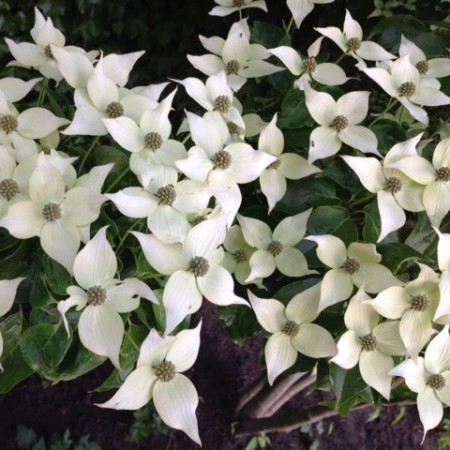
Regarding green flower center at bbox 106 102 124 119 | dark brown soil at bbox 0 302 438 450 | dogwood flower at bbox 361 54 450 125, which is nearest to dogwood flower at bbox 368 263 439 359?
dogwood flower at bbox 361 54 450 125

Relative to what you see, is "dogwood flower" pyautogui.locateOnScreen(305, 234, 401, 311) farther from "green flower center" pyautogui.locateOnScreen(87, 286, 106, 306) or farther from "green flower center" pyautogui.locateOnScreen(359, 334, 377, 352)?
"green flower center" pyautogui.locateOnScreen(87, 286, 106, 306)

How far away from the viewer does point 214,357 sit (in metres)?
1.42

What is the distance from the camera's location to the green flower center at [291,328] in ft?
1.90

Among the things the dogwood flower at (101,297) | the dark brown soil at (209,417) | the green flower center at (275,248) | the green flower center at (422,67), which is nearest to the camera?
the dogwood flower at (101,297)

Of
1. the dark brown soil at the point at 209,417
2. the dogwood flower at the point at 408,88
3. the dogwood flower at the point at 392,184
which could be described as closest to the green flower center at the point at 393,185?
the dogwood flower at the point at 392,184

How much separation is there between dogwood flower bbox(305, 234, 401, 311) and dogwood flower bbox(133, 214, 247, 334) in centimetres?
9

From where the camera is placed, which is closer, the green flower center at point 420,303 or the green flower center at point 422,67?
the green flower center at point 420,303

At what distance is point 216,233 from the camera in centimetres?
54

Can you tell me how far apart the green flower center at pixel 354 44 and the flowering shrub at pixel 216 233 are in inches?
1.6

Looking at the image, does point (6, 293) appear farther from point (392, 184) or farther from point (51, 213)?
point (392, 184)

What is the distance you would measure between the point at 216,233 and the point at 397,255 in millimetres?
189

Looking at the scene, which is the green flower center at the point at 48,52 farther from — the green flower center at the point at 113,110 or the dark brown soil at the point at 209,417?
the dark brown soil at the point at 209,417

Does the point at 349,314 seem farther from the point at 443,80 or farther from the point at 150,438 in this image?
the point at 150,438

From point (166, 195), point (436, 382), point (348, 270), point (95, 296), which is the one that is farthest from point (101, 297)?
point (436, 382)
